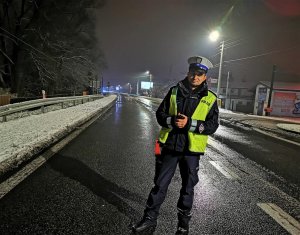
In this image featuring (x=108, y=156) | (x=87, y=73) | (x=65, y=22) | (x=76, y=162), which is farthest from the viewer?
(x=87, y=73)

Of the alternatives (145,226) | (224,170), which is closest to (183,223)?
(145,226)

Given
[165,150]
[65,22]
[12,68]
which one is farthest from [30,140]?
[65,22]

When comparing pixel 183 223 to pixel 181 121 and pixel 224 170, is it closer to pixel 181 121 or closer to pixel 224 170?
pixel 181 121

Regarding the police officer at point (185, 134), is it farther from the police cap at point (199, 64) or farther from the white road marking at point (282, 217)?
the white road marking at point (282, 217)

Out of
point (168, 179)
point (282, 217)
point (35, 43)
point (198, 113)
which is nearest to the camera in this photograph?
point (198, 113)

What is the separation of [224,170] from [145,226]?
10.4ft

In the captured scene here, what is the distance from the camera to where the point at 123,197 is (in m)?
4.02

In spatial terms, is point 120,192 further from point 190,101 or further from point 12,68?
point 12,68

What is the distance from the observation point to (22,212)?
3408mm

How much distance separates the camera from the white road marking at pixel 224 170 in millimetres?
5375

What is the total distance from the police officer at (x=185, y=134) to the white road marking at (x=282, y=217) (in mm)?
1256

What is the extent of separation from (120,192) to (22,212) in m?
1.40

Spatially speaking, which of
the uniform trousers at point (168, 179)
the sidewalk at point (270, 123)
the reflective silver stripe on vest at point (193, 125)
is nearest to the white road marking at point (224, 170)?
the uniform trousers at point (168, 179)

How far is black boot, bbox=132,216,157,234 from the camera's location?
307cm
